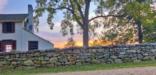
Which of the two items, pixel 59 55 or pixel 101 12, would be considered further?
pixel 101 12

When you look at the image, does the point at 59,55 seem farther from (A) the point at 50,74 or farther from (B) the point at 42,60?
(A) the point at 50,74

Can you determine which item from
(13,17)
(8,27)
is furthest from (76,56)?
(13,17)

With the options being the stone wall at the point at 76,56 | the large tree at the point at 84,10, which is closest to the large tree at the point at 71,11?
the large tree at the point at 84,10

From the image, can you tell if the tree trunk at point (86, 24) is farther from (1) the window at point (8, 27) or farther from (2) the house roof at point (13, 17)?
(1) the window at point (8, 27)

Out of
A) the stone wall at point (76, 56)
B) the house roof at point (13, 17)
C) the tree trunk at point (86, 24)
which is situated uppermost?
the house roof at point (13, 17)

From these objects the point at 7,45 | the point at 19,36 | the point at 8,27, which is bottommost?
the point at 7,45

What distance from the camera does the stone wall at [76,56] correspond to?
32.4m

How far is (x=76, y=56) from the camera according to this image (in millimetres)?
32938

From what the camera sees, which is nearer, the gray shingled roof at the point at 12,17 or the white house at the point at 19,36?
the white house at the point at 19,36

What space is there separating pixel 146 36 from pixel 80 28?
1385 cm

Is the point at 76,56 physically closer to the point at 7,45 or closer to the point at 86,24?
the point at 86,24

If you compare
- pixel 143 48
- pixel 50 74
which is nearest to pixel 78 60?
pixel 143 48

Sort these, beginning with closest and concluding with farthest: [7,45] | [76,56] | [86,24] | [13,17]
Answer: [76,56]
[86,24]
[7,45]
[13,17]

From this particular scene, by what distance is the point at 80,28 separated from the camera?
2188 inches
